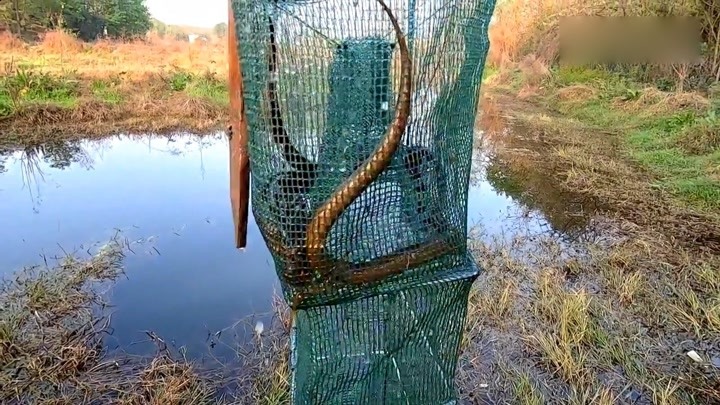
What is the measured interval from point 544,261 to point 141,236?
8.77 ft

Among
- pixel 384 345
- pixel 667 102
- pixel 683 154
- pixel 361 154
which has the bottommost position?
pixel 384 345

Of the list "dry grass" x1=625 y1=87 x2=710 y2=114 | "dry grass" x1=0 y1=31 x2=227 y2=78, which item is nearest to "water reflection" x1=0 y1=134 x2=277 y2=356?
"dry grass" x1=0 y1=31 x2=227 y2=78

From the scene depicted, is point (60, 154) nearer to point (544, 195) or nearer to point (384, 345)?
point (544, 195)

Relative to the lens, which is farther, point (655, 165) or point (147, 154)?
point (147, 154)

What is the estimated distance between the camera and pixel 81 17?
1397 cm

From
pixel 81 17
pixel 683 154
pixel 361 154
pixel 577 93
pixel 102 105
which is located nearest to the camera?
pixel 361 154

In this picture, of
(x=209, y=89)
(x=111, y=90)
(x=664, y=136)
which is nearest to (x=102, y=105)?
(x=111, y=90)

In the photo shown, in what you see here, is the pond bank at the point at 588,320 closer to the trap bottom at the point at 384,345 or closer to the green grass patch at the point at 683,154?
the green grass patch at the point at 683,154

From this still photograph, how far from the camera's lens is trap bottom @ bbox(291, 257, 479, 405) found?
4.48ft

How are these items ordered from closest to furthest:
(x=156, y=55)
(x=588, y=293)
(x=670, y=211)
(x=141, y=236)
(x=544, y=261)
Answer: (x=588, y=293), (x=544, y=261), (x=141, y=236), (x=670, y=211), (x=156, y=55)

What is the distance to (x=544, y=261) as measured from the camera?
325 centimetres

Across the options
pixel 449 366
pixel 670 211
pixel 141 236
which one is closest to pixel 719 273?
pixel 670 211

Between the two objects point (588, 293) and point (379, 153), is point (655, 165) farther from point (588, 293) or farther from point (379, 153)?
point (379, 153)

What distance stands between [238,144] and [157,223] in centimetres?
294
